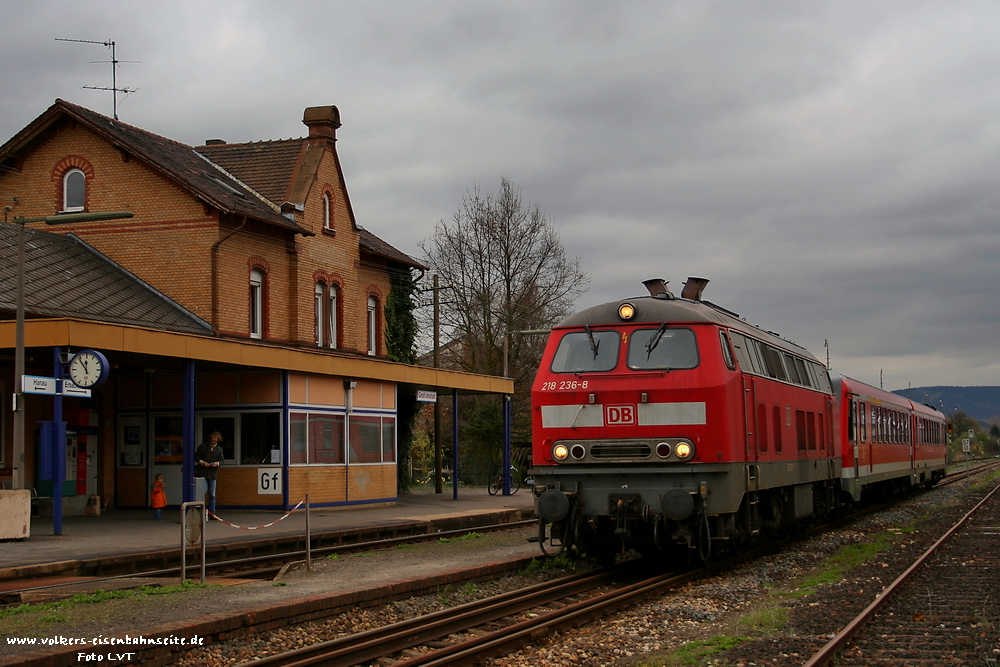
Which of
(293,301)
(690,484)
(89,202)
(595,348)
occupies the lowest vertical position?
(690,484)

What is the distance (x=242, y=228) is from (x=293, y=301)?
2.71 m

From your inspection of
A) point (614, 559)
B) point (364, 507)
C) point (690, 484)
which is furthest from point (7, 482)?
point (690, 484)

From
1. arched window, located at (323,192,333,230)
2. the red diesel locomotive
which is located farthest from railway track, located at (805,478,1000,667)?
arched window, located at (323,192,333,230)

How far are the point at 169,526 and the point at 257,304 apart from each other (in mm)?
8803

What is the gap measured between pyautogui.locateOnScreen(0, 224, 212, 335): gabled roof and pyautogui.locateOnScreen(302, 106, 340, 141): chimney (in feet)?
23.0

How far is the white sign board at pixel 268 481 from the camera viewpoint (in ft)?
75.5

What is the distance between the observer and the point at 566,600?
38.2ft

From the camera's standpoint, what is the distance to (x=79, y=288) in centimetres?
2312

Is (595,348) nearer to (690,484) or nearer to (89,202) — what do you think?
(690,484)

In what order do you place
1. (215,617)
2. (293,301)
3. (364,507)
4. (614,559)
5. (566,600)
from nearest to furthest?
(215,617) → (566,600) → (614,559) → (364,507) → (293,301)

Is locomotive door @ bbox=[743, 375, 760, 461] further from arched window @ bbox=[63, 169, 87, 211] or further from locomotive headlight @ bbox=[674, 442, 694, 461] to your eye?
arched window @ bbox=[63, 169, 87, 211]

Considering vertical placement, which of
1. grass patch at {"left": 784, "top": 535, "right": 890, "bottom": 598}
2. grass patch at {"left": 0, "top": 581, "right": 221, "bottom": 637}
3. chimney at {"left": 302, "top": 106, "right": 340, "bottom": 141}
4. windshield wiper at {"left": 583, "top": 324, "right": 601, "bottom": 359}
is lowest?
grass patch at {"left": 784, "top": 535, "right": 890, "bottom": 598}

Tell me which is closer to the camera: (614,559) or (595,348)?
(595,348)

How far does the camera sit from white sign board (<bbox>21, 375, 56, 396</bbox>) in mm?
16609
